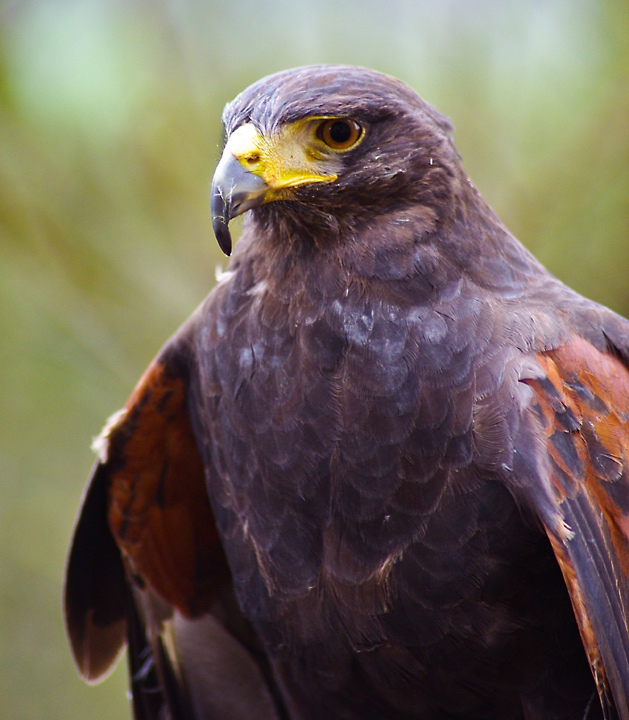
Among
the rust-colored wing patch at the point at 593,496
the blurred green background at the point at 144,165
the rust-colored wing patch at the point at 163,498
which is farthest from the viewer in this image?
the blurred green background at the point at 144,165

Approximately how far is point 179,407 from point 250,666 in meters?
0.96

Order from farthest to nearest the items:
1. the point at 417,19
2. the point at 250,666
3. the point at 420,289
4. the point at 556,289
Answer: the point at 417,19 → the point at 250,666 → the point at 556,289 → the point at 420,289

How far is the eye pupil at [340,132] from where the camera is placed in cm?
174

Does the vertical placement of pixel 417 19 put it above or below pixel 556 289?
above

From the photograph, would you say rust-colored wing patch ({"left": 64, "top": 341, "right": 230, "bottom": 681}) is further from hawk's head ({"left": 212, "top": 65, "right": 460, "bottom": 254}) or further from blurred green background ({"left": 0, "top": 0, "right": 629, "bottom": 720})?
blurred green background ({"left": 0, "top": 0, "right": 629, "bottom": 720})

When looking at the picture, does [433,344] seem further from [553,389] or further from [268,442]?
[268,442]

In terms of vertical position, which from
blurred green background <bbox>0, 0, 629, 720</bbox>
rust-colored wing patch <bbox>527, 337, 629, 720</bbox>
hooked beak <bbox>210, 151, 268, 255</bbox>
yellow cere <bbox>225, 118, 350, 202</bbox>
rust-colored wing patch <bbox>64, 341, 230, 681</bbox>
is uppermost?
blurred green background <bbox>0, 0, 629, 720</bbox>

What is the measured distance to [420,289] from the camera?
1790 mm

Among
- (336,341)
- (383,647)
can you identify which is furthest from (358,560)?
(336,341)

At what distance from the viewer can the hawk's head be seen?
5.55 feet

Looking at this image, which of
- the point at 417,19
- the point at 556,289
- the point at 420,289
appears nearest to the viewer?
the point at 420,289

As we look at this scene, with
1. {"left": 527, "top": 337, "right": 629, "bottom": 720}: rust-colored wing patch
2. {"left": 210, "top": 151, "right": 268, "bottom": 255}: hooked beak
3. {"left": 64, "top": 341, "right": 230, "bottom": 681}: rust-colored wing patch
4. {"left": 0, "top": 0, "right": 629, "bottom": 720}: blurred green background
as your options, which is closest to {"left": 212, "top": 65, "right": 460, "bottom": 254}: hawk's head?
{"left": 210, "top": 151, "right": 268, "bottom": 255}: hooked beak

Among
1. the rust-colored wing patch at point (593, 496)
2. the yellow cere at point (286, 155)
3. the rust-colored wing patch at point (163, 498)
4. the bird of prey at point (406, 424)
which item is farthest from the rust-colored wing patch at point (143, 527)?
the rust-colored wing patch at point (593, 496)

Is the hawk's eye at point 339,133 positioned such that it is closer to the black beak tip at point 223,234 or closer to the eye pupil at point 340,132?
the eye pupil at point 340,132
